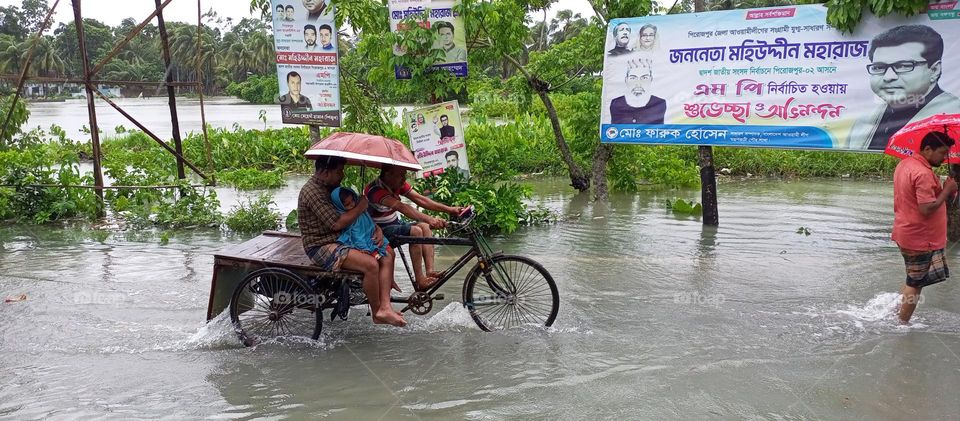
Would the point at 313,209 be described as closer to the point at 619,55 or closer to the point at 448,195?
the point at 448,195

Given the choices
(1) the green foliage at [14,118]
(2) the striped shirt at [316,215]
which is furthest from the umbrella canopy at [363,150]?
(1) the green foliage at [14,118]

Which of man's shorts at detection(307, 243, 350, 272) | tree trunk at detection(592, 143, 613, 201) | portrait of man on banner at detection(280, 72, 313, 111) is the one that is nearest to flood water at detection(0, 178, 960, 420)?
man's shorts at detection(307, 243, 350, 272)

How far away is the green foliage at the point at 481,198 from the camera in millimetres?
8602

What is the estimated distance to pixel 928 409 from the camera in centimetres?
420

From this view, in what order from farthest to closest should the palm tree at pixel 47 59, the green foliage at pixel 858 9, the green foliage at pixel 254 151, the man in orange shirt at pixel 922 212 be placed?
the palm tree at pixel 47 59 < the green foliage at pixel 254 151 < the green foliage at pixel 858 9 < the man in orange shirt at pixel 922 212

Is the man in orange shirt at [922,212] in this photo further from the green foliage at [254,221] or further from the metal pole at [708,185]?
the green foliage at [254,221]

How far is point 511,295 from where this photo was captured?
555 cm

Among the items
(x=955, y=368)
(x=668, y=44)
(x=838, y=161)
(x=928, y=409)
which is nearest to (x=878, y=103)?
(x=668, y=44)

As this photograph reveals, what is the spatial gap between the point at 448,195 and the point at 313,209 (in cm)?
341

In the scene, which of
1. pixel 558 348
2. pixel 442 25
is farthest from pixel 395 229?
pixel 442 25

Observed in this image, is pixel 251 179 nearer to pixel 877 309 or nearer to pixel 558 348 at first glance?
pixel 558 348

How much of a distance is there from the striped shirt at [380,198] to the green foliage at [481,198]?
2731 mm

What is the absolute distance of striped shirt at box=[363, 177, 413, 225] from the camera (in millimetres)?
A: 5594

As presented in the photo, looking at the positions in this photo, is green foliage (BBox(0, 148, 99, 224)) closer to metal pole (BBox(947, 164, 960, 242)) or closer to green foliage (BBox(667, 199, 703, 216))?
green foliage (BBox(667, 199, 703, 216))
